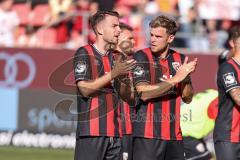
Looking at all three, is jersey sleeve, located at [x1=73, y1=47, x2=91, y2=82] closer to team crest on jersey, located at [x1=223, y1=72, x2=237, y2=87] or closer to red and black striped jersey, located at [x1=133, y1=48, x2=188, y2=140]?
red and black striped jersey, located at [x1=133, y1=48, x2=188, y2=140]

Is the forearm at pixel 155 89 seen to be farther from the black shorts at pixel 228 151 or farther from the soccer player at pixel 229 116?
the black shorts at pixel 228 151

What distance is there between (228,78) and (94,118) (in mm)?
1672

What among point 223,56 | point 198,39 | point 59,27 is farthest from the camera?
point 59,27

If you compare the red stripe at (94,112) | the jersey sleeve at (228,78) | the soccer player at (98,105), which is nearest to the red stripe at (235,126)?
the jersey sleeve at (228,78)

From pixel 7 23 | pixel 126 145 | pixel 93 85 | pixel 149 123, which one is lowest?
pixel 126 145

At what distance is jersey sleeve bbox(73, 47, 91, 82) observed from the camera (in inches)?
299

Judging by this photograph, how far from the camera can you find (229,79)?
27.4 ft

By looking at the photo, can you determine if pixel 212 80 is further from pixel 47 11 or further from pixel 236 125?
pixel 236 125

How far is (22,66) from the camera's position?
53.0 feet

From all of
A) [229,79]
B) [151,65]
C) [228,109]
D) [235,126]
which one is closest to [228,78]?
[229,79]

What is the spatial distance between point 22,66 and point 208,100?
635 cm

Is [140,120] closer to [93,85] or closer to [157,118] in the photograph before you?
[157,118]

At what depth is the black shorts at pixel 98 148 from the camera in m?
7.63

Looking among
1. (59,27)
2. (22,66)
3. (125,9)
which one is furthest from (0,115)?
(125,9)
